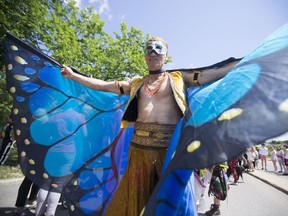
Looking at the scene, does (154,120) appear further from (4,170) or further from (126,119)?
(4,170)

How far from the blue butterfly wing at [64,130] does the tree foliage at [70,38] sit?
399 centimetres

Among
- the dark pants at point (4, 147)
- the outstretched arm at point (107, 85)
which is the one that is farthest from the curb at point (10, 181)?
the outstretched arm at point (107, 85)

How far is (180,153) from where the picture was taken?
1.11m

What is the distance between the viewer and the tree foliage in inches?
272

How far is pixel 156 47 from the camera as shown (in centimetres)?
231

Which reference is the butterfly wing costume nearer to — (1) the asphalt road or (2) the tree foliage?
(1) the asphalt road

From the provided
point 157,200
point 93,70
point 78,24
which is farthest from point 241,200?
point 78,24

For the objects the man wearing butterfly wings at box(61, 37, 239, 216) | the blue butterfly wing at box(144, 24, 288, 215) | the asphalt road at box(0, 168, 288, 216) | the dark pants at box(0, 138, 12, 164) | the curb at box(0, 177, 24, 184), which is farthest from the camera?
the dark pants at box(0, 138, 12, 164)

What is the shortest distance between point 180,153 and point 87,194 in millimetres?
1924

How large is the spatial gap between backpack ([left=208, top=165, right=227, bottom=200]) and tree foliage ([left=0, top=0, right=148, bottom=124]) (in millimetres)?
5861

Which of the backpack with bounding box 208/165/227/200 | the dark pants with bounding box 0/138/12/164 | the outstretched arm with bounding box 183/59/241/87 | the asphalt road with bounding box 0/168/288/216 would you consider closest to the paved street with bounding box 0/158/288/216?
the asphalt road with bounding box 0/168/288/216

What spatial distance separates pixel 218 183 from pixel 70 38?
A: 26.1ft

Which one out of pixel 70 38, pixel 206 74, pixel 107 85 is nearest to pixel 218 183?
pixel 206 74

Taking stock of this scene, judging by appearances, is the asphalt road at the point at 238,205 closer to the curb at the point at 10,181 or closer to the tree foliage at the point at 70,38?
the curb at the point at 10,181
